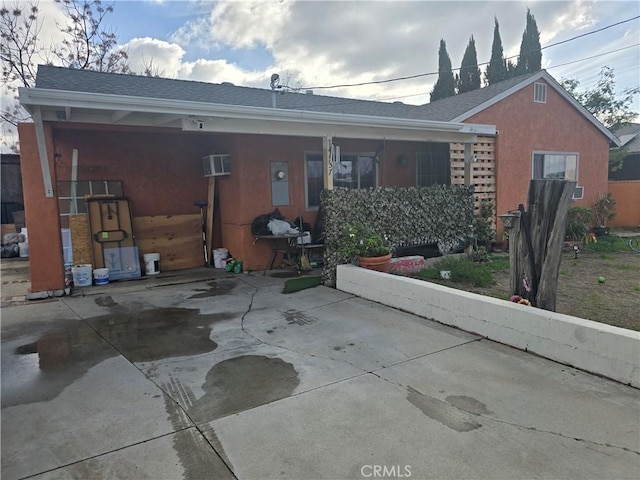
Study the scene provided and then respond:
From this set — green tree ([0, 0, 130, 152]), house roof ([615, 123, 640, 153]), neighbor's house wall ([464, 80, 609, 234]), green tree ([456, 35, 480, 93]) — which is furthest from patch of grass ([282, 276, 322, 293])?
green tree ([456, 35, 480, 93])

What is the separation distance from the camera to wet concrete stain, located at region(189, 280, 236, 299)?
252 inches

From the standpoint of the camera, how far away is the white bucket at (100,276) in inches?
286

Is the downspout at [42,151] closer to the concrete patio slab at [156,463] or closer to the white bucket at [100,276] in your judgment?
the white bucket at [100,276]

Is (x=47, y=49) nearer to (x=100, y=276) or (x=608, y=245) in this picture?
(x=100, y=276)

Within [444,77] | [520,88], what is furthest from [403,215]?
[444,77]

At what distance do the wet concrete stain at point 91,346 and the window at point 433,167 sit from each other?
7.06 metres

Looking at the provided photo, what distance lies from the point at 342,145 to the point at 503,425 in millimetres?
7334

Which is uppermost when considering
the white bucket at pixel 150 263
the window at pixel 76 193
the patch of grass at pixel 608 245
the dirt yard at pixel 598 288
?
the window at pixel 76 193

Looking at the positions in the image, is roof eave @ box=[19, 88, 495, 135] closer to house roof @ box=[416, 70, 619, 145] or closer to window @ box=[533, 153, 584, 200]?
house roof @ box=[416, 70, 619, 145]

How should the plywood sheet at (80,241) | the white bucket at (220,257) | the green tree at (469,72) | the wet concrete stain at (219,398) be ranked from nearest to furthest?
the wet concrete stain at (219,398)
the plywood sheet at (80,241)
the white bucket at (220,257)
the green tree at (469,72)

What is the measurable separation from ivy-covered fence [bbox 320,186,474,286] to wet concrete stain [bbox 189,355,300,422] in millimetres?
3066

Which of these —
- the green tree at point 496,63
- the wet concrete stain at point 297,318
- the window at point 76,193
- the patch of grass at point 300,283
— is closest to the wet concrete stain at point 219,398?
the wet concrete stain at point 297,318

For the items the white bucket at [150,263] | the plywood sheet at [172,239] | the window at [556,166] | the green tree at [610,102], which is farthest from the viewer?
the green tree at [610,102]

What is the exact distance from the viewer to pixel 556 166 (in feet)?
38.4
